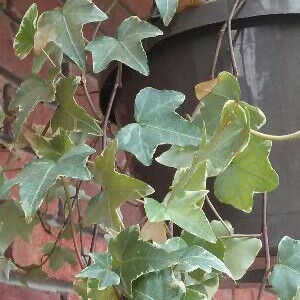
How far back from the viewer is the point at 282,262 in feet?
1.88

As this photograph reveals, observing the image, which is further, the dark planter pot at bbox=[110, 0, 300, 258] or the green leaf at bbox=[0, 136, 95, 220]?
the dark planter pot at bbox=[110, 0, 300, 258]

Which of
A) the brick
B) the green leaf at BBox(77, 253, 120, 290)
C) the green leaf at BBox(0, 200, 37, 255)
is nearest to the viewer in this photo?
the green leaf at BBox(77, 253, 120, 290)

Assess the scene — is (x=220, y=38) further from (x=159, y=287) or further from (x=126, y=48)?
(x=159, y=287)

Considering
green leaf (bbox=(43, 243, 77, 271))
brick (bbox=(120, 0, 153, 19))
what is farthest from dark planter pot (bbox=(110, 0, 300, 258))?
brick (bbox=(120, 0, 153, 19))

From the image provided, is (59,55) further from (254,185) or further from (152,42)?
(254,185)

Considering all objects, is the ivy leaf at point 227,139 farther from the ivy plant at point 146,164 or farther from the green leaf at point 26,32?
the green leaf at point 26,32

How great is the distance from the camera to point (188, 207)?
1.60 ft

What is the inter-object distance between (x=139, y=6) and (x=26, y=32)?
54 centimetres

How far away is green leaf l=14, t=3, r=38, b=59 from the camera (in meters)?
0.56

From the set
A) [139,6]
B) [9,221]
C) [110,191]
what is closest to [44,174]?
[110,191]

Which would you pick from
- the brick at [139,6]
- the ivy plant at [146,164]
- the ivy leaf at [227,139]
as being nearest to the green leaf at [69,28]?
the ivy plant at [146,164]

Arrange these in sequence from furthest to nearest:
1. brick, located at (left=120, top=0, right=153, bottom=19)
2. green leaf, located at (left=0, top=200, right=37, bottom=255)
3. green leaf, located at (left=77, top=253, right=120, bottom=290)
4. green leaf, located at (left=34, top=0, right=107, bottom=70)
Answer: brick, located at (left=120, top=0, right=153, bottom=19)
green leaf, located at (left=0, top=200, right=37, bottom=255)
green leaf, located at (left=34, top=0, right=107, bottom=70)
green leaf, located at (left=77, top=253, right=120, bottom=290)

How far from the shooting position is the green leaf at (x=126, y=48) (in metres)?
0.57

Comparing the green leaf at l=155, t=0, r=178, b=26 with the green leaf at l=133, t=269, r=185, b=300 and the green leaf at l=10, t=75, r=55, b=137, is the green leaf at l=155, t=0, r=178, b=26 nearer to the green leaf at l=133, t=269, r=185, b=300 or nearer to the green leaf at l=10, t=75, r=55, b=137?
the green leaf at l=10, t=75, r=55, b=137
